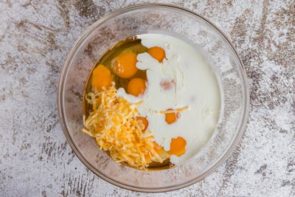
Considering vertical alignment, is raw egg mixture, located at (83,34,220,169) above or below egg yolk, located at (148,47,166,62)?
below

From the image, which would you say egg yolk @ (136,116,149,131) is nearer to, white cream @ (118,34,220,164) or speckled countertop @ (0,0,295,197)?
white cream @ (118,34,220,164)

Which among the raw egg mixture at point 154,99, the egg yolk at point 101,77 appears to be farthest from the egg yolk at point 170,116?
the egg yolk at point 101,77

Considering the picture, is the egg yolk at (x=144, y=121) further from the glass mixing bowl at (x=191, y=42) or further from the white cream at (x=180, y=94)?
the glass mixing bowl at (x=191, y=42)

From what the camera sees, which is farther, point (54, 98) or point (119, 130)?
point (54, 98)

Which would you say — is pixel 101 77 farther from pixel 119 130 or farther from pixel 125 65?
pixel 119 130

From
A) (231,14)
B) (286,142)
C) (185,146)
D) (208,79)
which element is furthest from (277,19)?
(185,146)

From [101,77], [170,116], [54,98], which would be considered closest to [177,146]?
[170,116]

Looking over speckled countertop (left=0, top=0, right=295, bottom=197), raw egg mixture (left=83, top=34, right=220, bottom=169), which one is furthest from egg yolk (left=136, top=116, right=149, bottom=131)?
speckled countertop (left=0, top=0, right=295, bottom=197)
